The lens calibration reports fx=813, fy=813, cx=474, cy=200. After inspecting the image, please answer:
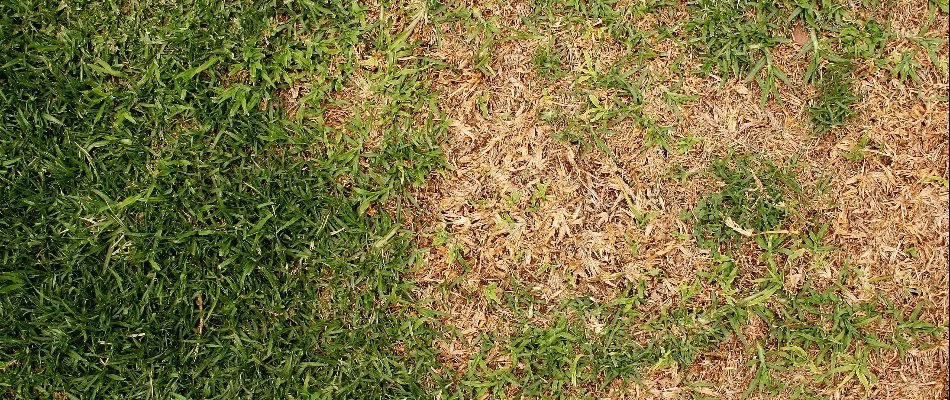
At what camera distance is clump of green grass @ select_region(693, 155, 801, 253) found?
298cm

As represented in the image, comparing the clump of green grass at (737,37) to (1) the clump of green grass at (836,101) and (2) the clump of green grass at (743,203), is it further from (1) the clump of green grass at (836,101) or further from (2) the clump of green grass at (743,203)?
(2) the clump of green grass at (743,203)

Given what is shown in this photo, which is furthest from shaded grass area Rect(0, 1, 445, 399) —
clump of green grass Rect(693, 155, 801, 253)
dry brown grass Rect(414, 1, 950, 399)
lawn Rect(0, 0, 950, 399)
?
clump of green grass Rect(693, 155, 801, 253)

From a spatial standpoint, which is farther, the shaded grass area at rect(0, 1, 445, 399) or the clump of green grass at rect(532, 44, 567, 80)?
the clump of green grass at rect(532, 44, 567, 80)

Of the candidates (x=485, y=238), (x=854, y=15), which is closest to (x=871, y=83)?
(x=854, y=15)

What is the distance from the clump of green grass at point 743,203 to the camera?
298 centimetres

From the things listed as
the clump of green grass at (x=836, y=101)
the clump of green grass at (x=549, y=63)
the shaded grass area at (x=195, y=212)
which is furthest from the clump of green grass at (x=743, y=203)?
the shaded grass area at (x=195, y=212)

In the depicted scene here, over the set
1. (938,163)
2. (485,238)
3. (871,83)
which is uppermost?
(871,83)

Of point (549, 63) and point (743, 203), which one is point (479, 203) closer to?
point (549, 63)

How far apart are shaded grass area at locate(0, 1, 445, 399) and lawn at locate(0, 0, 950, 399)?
10 mm

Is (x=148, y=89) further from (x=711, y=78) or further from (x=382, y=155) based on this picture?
(x=711, y=78)

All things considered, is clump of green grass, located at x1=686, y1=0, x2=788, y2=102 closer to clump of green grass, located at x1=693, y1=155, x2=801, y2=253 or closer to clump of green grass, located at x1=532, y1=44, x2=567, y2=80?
clump of green grass, located at x1=693, y1=155, x2=801, y2=253

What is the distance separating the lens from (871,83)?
3.01 metres

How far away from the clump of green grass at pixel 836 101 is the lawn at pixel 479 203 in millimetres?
12

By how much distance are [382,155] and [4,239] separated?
54.5 inches
